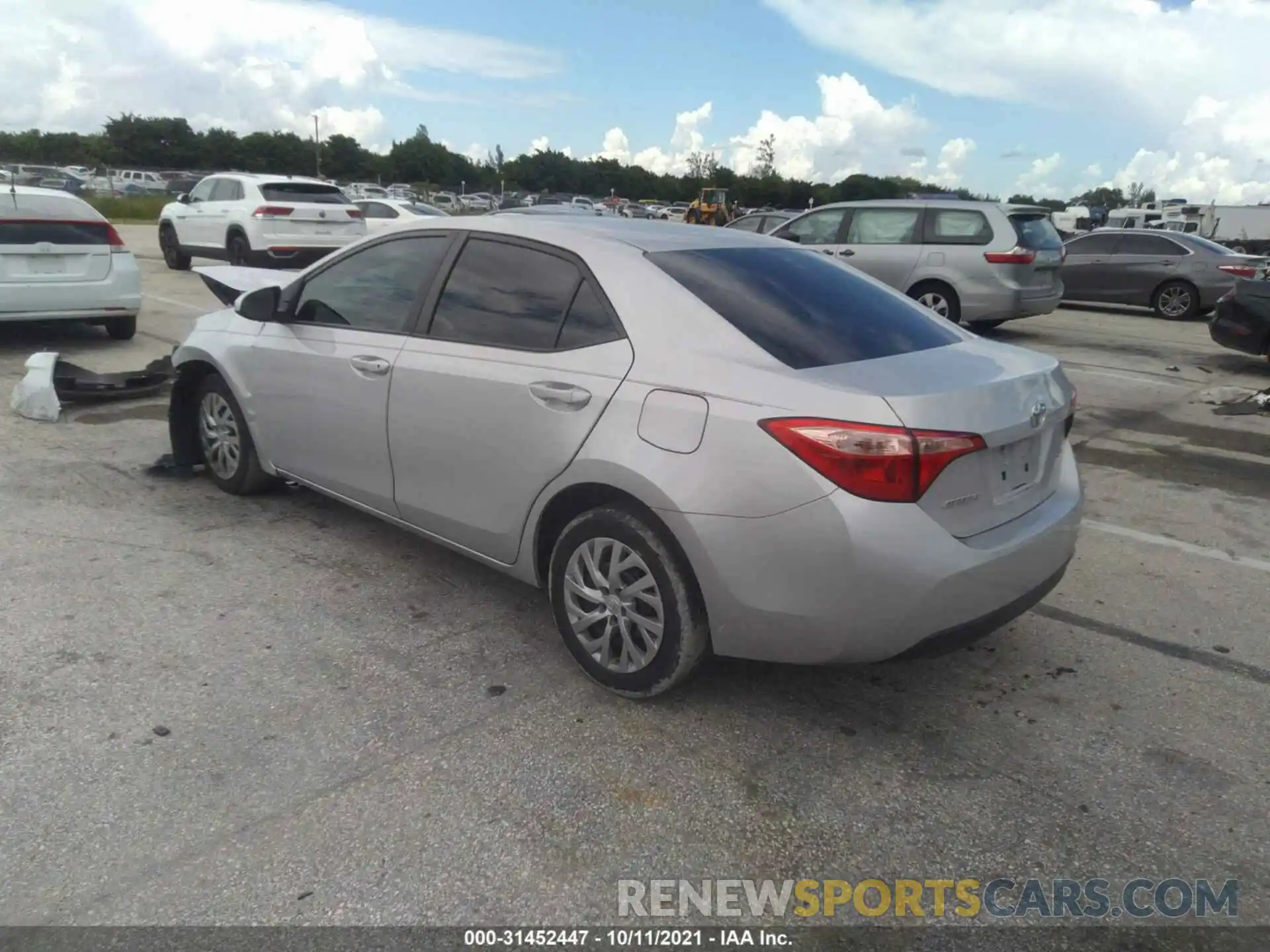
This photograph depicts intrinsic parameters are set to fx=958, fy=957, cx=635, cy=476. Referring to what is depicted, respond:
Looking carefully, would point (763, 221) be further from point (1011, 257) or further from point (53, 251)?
point (53, 251)

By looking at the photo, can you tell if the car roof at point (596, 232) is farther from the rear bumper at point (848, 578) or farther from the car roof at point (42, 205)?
the car roof at point (42, 205)

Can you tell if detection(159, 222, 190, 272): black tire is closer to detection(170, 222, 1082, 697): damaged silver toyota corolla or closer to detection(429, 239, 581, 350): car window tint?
detection(170, 222, 1082, 697): damaged silver toyota corolla

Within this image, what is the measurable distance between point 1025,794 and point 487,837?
158 centimetres

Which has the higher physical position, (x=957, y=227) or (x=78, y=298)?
(x=957, y=227)

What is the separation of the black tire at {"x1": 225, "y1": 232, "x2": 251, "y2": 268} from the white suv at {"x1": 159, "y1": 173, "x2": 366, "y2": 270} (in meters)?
0.01

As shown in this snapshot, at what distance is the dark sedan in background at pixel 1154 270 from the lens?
50.5 feet

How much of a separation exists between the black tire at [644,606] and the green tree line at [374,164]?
77.2 meters

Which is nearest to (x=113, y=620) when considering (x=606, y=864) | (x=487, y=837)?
(x=487, y=837)

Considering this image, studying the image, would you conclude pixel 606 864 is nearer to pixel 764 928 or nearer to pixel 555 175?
pixel 764 928

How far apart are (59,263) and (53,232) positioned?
28 cm

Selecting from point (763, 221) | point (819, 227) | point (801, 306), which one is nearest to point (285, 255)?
point (763, 221)

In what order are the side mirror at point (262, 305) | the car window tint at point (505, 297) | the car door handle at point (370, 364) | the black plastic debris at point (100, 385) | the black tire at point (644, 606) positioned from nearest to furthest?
the black tire at point (644, 606) < the car window tint at point (505, 297) < the car door handle at point (370, 364) < the side mirror at point (262, 305) < the black plastic debris at point (100, 385)

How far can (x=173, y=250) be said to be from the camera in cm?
1734

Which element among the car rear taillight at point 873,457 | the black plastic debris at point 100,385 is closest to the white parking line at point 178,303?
the black plastic debris at point 100,385
